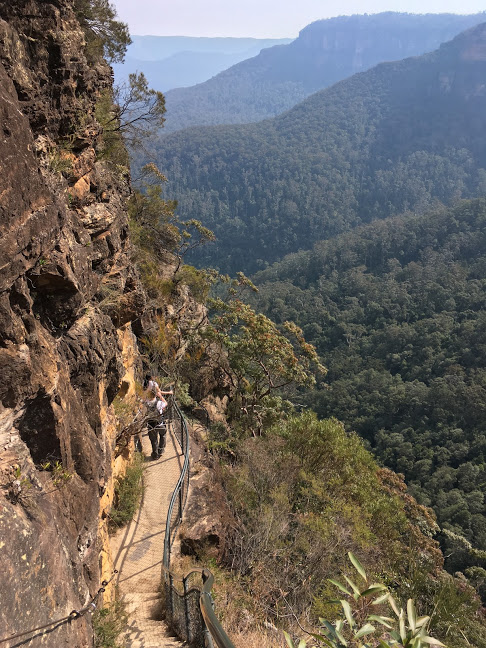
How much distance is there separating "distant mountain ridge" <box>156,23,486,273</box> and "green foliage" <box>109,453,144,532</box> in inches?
4318

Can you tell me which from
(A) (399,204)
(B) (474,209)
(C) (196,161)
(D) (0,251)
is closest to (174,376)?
(D) (0,251)

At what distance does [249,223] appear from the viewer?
14238cm

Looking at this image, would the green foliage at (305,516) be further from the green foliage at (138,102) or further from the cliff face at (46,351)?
the green foliage at (138,102)

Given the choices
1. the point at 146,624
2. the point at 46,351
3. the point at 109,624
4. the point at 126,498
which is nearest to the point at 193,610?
the point at 109,624

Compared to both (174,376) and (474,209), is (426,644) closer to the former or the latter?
(174,376)

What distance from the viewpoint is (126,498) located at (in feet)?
28.2

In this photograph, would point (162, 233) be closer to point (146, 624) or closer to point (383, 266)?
point (146, 624)

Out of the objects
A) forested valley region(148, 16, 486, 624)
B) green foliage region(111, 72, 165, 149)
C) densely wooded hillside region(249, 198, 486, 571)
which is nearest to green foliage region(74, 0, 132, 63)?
green foliage region(111, 72, 165, 149)

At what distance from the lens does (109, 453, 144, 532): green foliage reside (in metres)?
8.31

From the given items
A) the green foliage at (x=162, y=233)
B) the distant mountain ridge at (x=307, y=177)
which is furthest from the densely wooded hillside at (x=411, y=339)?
the distant mountain ridge at (x=307, y=177)

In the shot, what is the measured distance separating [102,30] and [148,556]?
14450 millimetres

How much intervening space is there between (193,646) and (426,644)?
329 centimetres

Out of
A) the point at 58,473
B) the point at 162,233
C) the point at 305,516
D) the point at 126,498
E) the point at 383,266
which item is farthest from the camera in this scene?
the point at 383,266

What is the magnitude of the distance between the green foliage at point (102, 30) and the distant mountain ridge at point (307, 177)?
103018mm
